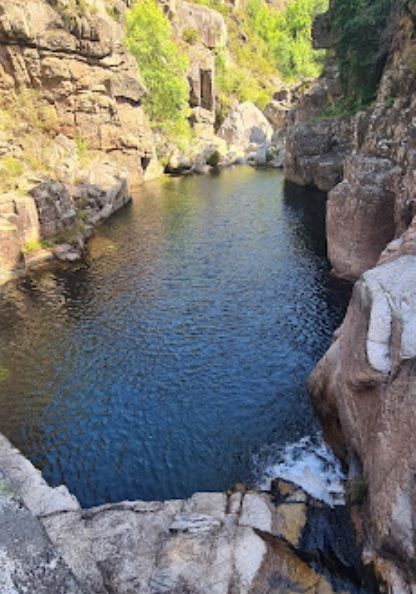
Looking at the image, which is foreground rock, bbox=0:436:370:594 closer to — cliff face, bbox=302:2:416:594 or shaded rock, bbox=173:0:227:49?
cliff face, bbox=302:2:416:594

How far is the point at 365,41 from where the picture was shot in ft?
116

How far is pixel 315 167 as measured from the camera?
50188mm

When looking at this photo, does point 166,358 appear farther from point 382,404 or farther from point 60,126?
point 60,126

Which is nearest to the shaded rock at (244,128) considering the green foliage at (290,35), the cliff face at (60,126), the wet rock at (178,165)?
the wet rock at (178,165)

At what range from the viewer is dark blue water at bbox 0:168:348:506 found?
14.5 metres

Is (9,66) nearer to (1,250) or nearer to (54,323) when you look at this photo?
(1,250)

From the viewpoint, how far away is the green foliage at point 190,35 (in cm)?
8475

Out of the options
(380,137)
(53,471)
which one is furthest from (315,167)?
(53,471)

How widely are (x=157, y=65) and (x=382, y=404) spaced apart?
66.4 metres

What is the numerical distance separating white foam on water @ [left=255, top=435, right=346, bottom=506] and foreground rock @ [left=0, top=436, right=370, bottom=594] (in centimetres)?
70

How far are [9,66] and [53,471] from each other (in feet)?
135

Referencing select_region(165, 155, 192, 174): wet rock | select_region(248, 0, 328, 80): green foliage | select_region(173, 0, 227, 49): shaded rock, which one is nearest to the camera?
select_region(165, 155, 192, 174): wet rock

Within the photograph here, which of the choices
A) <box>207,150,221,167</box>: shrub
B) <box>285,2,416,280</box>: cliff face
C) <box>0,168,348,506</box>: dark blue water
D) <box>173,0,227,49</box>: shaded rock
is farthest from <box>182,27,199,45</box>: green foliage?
<box>0,168,348,506</box>: dark blue water

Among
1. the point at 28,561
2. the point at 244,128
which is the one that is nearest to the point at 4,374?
the point at 28,561
